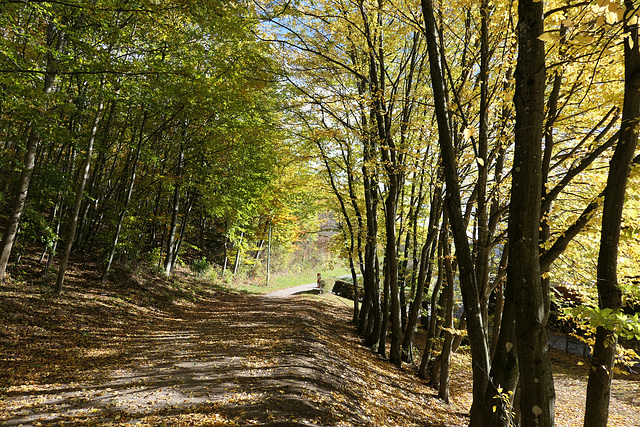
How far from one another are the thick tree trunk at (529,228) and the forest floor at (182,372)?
1.16 meters

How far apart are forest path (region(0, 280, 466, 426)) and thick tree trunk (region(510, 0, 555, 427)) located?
2.69 metres

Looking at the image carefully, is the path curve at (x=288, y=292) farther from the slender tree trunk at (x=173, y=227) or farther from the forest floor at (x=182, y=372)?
the forest floor at (x=182, y=372)

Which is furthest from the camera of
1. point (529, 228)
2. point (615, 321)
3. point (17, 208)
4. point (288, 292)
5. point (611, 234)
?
point (288, 292)

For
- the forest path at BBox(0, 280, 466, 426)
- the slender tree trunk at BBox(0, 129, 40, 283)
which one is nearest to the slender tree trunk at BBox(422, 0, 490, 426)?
the forest path at BBox(0, 280, 466, 426)

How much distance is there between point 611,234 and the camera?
8.61 feet

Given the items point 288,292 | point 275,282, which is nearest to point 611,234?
point 288,292

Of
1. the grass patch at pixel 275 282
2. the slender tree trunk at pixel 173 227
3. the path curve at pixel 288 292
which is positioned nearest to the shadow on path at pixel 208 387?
the slender tree trunk at pixel 173 227

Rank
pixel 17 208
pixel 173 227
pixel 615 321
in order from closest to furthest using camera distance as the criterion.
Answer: pixel 615 321, pixel 17 208, pixel 173 227

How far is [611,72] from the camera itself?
436 centimetres

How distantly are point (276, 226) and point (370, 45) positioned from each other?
16.7 m

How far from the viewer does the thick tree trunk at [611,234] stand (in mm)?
2609

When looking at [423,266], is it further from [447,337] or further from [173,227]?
[173,227]

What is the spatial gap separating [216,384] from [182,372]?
0.87 metres

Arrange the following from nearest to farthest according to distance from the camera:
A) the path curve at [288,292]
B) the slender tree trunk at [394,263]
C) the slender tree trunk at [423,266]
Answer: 1. the slender tree trunk at [423,266]
2. the slender tree trunk at [394,263]
3. the path curve at [288,292]
